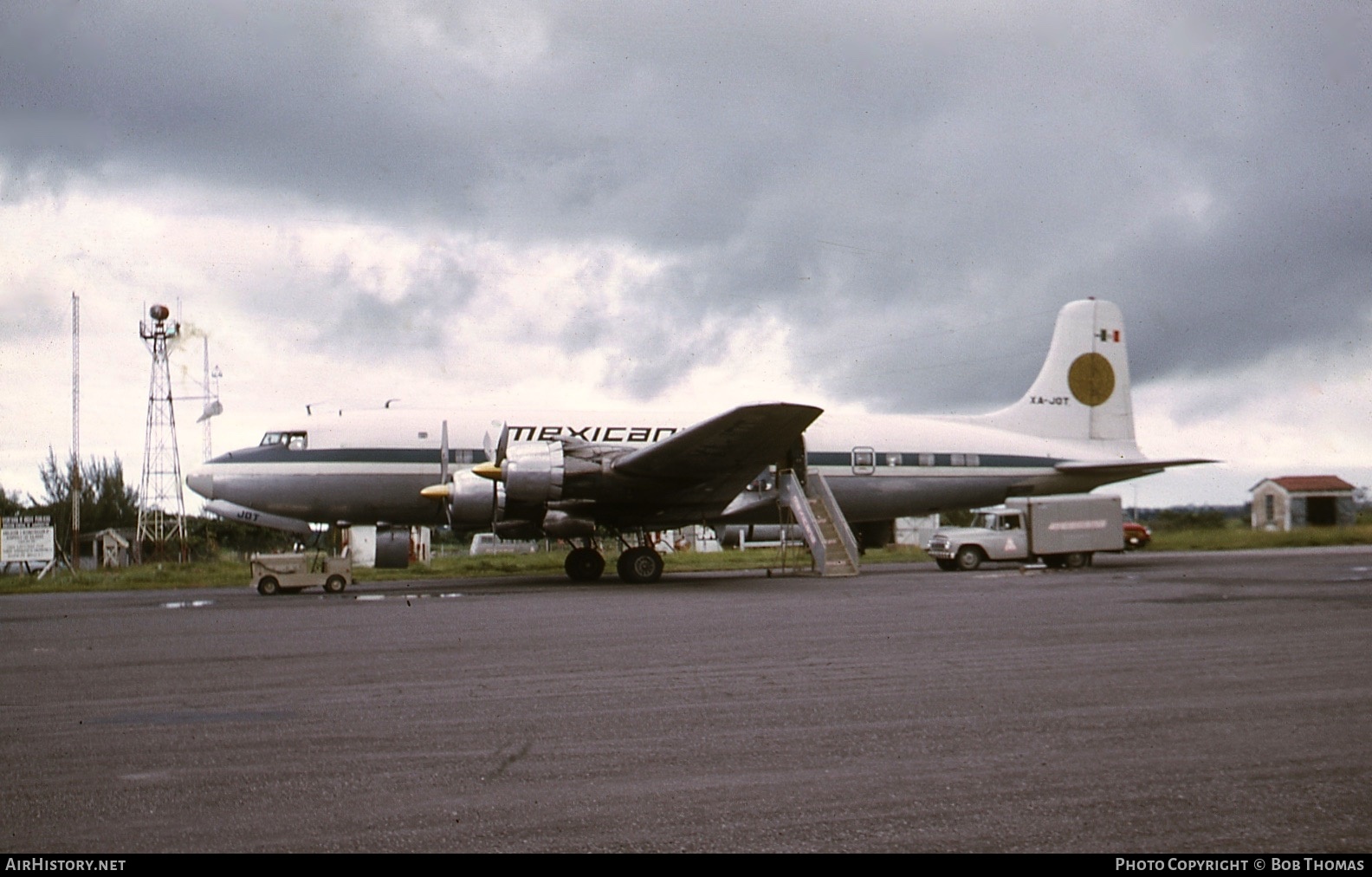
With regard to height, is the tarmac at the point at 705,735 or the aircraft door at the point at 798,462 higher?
the aircraft door at the point at 798,462

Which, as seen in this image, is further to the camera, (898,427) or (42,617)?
(898,427)

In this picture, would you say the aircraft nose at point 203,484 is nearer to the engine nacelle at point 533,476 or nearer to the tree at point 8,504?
the engine nacelle at point 533,476

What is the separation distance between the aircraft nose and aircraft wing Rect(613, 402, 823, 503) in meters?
9.53

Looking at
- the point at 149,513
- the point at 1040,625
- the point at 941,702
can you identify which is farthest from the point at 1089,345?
the point at 149,513

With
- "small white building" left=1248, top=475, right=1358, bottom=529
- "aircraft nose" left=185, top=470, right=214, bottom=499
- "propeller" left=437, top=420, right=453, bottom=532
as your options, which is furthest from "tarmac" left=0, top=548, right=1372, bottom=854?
"small white building" left=1248, top=475, right=1358, bottom=529

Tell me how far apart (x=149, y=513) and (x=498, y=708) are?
55876mm

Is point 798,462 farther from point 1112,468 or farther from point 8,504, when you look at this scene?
point 8,504

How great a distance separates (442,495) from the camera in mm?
21609

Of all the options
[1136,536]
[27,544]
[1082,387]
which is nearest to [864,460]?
[1082,387]

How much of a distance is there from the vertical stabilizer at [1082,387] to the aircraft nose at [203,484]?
20.0 meters

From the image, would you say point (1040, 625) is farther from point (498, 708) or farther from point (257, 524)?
point (257, 524)

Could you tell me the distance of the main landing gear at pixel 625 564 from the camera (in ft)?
71.2

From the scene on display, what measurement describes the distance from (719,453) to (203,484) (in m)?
11.9

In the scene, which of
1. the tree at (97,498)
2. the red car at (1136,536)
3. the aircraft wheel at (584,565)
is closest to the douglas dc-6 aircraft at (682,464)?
the aircraft wheel at (584,565)
